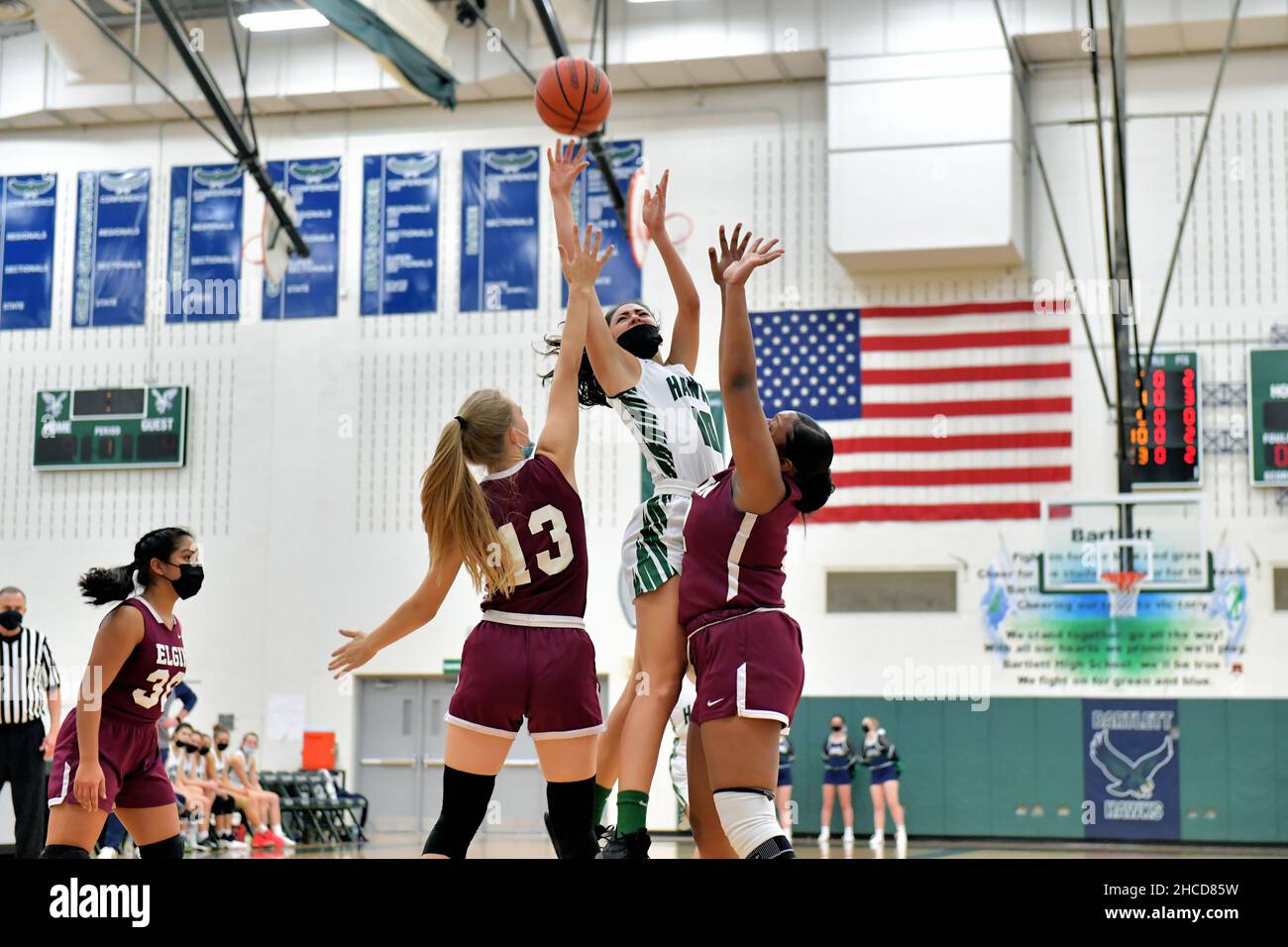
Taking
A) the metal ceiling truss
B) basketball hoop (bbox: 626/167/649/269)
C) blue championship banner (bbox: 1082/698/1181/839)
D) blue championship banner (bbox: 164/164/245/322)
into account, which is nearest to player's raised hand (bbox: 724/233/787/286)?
basketball hoop (bbox: 626/167/649/269)

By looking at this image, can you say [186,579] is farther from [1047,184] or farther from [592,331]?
[1047,184]

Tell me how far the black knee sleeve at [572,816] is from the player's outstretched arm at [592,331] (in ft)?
5.13

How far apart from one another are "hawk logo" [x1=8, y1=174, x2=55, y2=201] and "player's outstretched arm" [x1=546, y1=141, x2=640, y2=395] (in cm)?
2088

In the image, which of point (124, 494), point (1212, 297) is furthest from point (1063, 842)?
point (124, 494)

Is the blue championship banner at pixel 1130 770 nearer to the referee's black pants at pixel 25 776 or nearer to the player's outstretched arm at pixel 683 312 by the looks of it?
the referee's black pants at pixel 25 776

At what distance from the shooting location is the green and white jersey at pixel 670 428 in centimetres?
574

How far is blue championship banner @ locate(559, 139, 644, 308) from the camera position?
71.6 ft

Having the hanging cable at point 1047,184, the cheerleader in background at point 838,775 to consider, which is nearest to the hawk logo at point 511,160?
the hanging cable at point 1047,184

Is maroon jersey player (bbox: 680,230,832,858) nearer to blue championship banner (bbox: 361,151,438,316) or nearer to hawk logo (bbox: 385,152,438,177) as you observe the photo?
blue championship banner (bbox: 361,151,438,316)

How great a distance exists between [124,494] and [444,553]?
19.5 m

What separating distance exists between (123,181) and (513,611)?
829 inches

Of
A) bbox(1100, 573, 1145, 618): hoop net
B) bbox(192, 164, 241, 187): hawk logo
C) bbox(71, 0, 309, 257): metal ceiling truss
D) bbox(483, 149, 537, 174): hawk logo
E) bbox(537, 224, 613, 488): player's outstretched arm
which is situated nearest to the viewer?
bbox(537, 224, 613, 488): player's outstretched arm

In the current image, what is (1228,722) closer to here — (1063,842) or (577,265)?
(1063,842)
